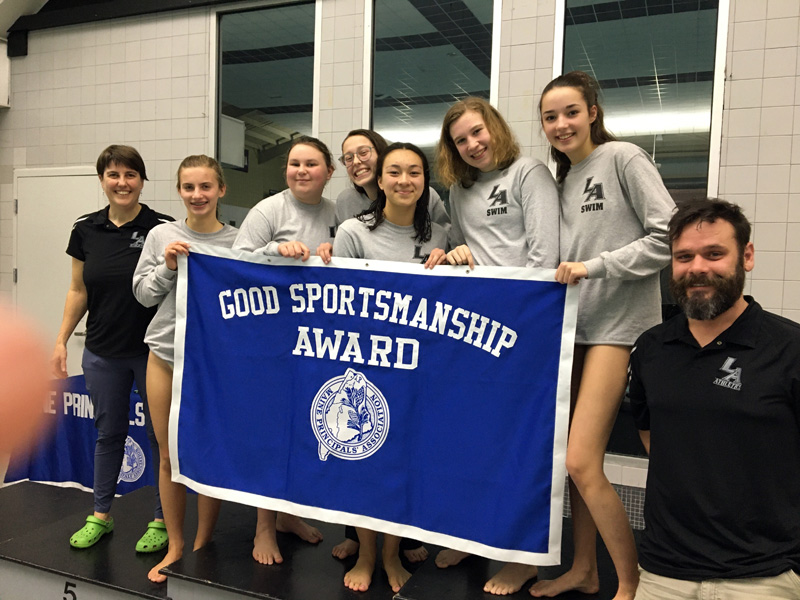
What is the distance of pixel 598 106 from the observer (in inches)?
81.0

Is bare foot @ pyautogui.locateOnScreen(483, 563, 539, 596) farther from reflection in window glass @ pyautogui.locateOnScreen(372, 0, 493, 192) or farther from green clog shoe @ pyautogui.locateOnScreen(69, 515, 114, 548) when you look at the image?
reflection in window glass @ pyautogui.locateOnScreen(372, 0, 493, 192)

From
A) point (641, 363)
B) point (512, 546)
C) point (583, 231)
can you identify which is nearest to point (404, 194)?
point (583, 231)

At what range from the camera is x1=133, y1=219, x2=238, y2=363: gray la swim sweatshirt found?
252 cm

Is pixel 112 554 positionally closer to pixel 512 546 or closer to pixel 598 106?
pixel 512 546

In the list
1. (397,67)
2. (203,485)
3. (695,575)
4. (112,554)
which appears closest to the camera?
(695,575)

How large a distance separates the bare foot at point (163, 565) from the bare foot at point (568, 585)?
1.40 m

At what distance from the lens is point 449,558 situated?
2340 mm

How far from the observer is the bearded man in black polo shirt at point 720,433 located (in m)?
1.53

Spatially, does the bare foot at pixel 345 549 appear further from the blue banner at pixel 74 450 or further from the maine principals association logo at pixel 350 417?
the blue banner at pixel 74 450

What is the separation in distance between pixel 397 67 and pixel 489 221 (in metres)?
2.46

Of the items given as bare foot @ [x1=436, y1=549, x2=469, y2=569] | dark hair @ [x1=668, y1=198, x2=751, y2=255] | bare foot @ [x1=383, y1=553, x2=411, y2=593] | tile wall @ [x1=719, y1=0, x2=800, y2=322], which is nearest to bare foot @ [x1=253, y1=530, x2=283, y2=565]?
bare foot @ [x1=383, y1=553, x2=411, y2=593]

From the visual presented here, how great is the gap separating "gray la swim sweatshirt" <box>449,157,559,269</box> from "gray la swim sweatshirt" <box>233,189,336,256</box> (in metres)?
0.57

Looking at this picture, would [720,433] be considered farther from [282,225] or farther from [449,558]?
[282,225]

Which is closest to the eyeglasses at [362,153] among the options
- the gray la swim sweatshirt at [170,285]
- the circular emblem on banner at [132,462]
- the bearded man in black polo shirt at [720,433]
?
the gray la swim sweatshirt at [170,285]
